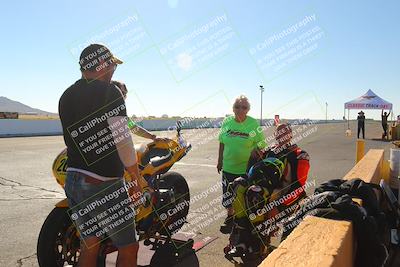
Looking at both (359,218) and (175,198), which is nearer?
(359,218)

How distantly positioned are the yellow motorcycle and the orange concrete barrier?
1.22 meters

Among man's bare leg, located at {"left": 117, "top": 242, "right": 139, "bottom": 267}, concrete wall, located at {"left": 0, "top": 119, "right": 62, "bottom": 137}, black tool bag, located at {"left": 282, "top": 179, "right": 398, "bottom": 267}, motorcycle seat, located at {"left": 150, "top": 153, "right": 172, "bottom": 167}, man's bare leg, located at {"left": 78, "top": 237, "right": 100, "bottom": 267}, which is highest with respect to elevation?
concrete wall, located at {"left": 0, "top": 119, "right": 62, "bottom": 137}

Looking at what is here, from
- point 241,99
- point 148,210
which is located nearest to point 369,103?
point 241,99

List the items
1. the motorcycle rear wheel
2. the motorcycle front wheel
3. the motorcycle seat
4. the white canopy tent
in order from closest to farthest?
the motorcycle front wheel, the motorcycle seat, the motorcycle rear wheel, the white canopy tent

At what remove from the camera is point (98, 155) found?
2904 mm

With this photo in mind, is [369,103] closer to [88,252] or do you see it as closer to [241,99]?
[241,99]

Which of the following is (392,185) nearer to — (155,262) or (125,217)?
(155,262)

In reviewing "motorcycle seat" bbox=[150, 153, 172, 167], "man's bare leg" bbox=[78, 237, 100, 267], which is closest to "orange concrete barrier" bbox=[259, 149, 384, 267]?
"man's bare leg" bbox=[78, 237, 100, 267]

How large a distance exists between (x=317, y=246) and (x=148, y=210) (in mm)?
2333

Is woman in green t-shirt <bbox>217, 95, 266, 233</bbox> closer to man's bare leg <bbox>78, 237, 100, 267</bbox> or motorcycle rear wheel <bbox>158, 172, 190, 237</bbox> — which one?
motorcycle rear wheel <bbox>158, 172, 190, 237</bbox>

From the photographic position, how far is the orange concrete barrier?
83.1 inches

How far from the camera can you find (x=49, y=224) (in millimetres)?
3627

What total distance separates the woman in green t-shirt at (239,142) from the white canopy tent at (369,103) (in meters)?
23.7

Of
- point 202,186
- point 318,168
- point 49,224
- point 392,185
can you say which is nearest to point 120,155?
point 49,224
